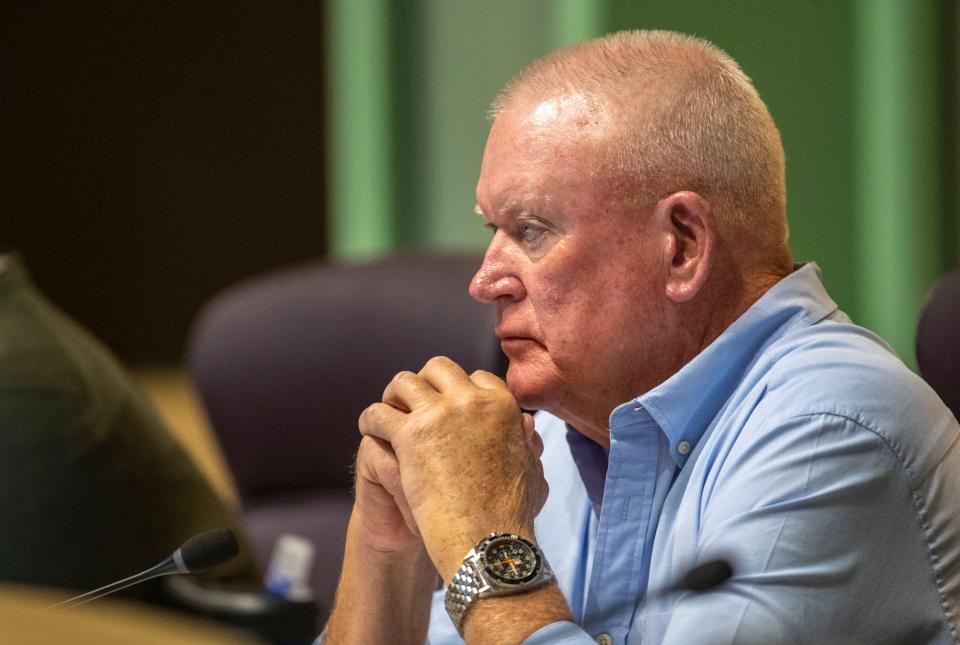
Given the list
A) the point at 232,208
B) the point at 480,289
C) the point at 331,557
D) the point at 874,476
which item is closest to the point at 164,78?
the point at 232,208

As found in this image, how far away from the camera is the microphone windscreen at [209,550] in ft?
4.06

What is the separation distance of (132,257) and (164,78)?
33.2 inches

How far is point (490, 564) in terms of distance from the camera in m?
1.12

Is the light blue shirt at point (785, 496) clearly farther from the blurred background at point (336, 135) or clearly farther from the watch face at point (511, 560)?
the blurred background at point (336, 135)

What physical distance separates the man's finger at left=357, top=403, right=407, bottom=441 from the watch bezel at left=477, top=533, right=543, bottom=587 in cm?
16

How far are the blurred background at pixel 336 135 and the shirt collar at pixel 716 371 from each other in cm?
19

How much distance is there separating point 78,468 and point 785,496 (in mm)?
778

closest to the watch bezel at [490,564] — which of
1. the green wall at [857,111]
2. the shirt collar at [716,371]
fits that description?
the shirt collar at [716,371]

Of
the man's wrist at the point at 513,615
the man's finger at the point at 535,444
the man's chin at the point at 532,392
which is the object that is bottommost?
the man's wrist at the point at 513,615

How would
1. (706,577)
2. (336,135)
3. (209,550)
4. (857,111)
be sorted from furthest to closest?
(336,135)
(857,111)
(209,550)
(706,577)

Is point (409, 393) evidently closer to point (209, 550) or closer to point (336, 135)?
point (209, 550)

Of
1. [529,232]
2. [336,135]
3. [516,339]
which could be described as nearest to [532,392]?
[516,339]

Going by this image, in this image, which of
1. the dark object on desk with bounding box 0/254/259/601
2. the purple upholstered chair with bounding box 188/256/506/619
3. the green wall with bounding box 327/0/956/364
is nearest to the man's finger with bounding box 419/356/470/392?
the dark object on desk with bounding box 0/254/259/601

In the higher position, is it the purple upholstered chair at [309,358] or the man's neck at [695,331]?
the man's neck at [695,331]
